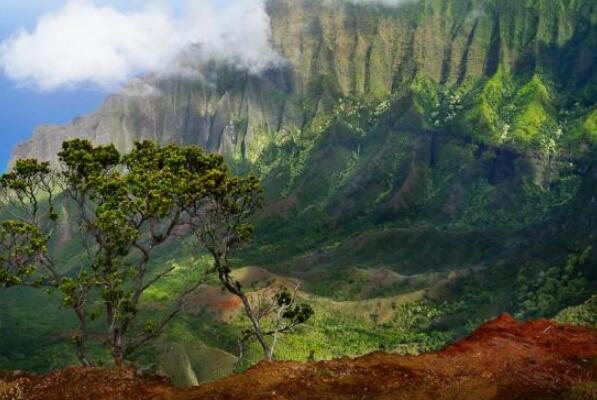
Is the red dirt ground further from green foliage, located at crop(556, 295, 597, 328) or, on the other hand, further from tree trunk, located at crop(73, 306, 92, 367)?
green foliage, located at crop(556, 295, 597, 328)

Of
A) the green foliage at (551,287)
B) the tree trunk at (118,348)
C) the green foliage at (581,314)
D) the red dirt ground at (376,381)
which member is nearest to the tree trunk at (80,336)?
the red dirt ground at (376,381)

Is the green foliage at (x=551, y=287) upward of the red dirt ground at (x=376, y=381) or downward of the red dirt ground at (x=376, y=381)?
downward

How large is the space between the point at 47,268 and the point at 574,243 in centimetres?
17095

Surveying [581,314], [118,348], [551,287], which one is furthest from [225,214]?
[551,287]

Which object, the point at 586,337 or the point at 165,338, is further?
the point at 165,338

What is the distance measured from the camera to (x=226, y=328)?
184 metres

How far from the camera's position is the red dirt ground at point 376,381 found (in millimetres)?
38188

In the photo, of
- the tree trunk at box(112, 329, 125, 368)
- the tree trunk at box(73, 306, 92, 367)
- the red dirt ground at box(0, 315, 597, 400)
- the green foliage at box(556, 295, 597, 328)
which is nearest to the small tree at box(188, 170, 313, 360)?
the tree trunk at box(112, 329, 125, 368)

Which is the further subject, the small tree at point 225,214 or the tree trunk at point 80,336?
the small tree at point 225,214

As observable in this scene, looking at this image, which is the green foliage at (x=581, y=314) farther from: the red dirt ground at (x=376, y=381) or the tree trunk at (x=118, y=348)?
the tree trunk at (x=118, y=348)

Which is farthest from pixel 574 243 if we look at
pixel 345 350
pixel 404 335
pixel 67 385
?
pixel 67 385

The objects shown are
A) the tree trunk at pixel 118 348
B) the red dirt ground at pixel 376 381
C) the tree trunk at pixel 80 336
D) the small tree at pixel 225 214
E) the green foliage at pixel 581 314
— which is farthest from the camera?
the green foliage at pixel 581 314

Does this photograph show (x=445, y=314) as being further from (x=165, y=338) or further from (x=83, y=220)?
(x=83, y=220)

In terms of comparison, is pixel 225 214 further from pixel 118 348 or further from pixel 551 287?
pixel 551 287
